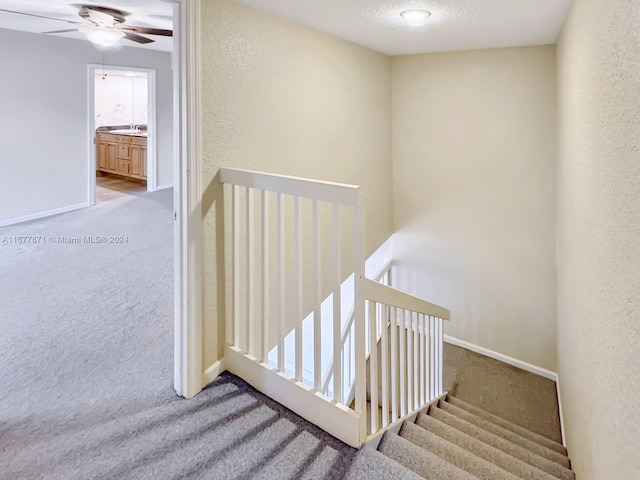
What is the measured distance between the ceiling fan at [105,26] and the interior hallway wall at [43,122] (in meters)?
0.53

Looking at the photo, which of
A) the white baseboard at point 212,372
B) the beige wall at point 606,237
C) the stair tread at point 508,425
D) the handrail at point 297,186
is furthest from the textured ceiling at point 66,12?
the stair tread at point 508,425

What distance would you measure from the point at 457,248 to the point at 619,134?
9.40 feet

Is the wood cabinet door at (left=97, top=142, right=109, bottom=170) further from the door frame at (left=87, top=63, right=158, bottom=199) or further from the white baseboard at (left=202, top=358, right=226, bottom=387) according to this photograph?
the white baseboard at (left=202, top=358, right=226, bottom=387)

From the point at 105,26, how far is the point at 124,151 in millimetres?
3956

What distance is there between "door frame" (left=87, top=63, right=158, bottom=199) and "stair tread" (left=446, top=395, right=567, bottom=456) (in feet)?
16.8

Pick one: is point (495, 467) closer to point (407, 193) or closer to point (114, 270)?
point (407, 193)

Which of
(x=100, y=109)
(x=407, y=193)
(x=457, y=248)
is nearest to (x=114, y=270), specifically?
(x=407, y=193)

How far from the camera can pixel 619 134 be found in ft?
3.97

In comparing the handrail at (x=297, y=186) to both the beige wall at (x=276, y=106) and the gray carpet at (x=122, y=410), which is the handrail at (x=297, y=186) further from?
the gray carpet at (x=122, y=410)

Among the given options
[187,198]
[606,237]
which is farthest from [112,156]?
[606,237]

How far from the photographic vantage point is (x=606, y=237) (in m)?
1.37

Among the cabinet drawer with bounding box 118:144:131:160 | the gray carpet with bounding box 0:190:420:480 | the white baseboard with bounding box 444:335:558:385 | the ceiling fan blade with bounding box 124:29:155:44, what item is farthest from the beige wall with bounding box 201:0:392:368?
the cabinet drawer with bounding box 118:144:131:160

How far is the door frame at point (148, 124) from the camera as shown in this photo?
18.2 ft

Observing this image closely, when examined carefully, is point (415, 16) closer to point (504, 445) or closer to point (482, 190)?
point (482, 190)
